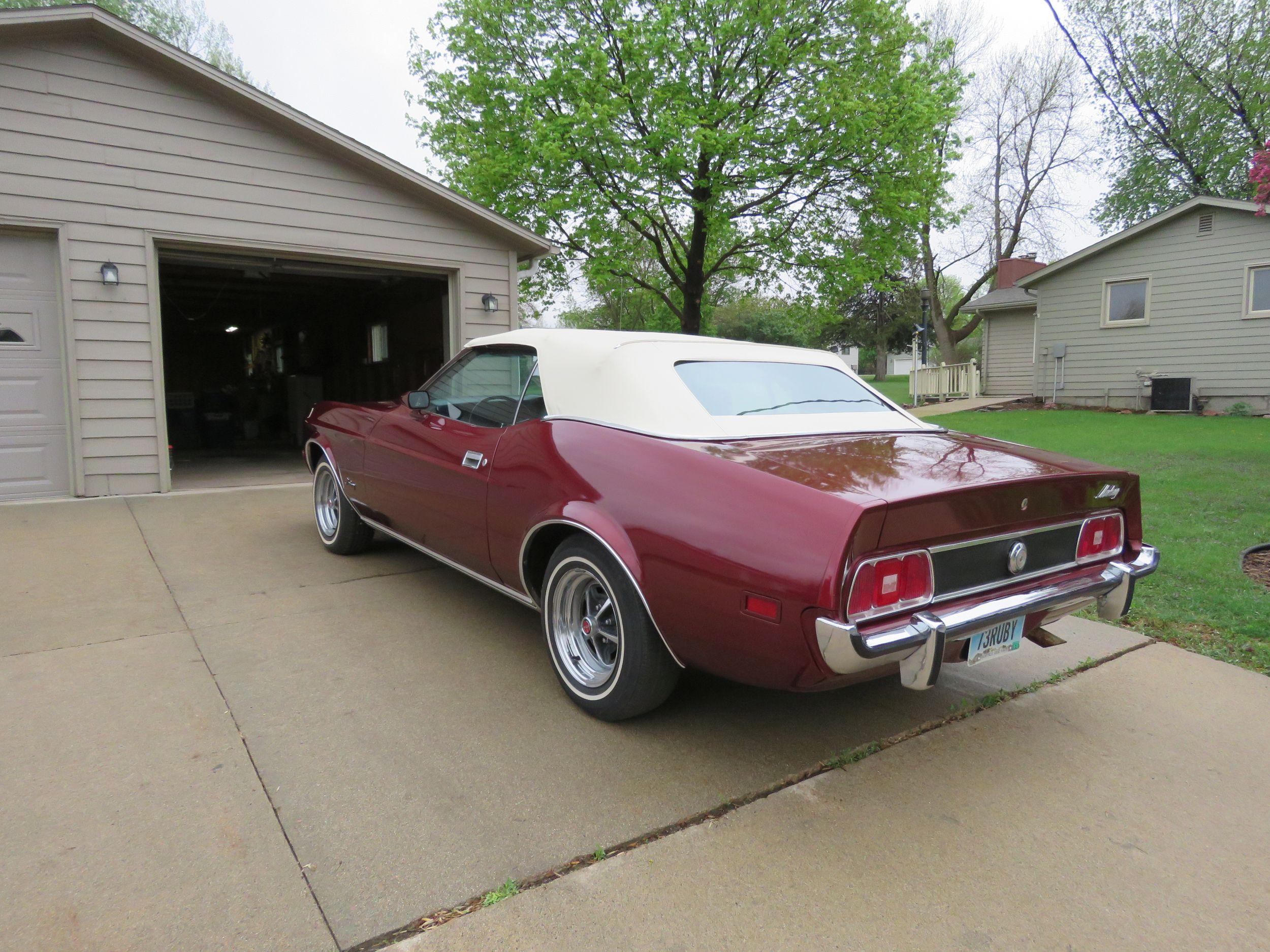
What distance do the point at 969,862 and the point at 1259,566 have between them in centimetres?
406

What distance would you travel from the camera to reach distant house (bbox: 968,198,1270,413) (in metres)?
14.7

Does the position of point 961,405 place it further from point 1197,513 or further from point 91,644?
point 91,644

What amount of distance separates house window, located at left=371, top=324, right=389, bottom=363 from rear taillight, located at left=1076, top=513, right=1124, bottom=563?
10964 millimetres

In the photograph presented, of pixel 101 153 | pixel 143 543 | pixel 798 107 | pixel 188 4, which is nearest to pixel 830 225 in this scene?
pixel 798 107

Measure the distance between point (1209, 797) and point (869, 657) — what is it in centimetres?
135

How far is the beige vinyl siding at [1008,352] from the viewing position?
2034cm

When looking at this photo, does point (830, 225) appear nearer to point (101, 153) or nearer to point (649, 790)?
point (101, 153)

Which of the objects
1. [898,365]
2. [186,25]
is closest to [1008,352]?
[186,25]

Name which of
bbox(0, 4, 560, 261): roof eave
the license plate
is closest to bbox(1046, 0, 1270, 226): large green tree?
bbox(0, 4, 560, 261): roof eave

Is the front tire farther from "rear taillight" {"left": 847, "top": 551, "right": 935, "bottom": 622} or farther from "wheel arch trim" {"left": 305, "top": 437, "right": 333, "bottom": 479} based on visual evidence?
"wheel arch trim" {"left": 305, "top": 437, "right": 333, "bottom": 479}

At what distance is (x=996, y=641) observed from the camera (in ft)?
8.15

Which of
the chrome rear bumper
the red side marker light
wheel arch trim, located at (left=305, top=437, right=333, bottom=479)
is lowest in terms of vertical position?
the chrome rear bumper

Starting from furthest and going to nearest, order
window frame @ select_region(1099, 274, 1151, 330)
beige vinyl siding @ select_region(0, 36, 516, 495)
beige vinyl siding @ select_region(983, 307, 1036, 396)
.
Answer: beige vinyl siding @ select_region(983, 307, 1036, 396) → window frame @ select_region(1099, 274, 1151, 330) → beige vinyl siding @ select_region(0, 36, 516, 495)

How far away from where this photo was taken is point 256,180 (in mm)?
7559
